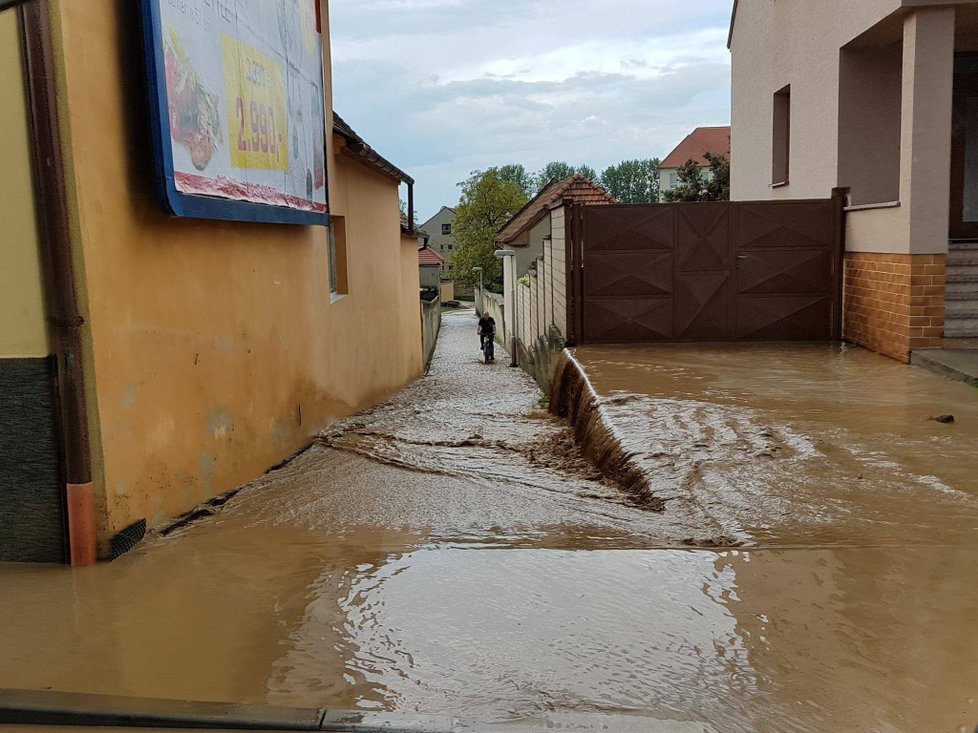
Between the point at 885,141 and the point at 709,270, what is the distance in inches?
117

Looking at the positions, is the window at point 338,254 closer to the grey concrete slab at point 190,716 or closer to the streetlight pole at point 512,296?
the grey concrete slab at point 190,716

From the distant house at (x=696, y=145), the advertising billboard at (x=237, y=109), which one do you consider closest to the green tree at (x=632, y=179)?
the distant house at (x=696, y=145)

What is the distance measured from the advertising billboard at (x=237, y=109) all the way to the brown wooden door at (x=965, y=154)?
9.00m

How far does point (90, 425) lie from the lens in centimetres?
455

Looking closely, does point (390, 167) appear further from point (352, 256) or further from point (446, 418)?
point (446, 418)

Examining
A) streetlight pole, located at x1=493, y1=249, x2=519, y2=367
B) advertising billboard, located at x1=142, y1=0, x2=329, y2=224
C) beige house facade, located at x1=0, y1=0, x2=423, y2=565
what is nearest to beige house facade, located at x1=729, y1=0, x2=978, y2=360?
advertising billboard, located at x1=142, y1=0, x2=329, y2=224

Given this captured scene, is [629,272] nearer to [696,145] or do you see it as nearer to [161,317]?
[161,317]

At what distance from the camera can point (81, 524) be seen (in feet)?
14.9

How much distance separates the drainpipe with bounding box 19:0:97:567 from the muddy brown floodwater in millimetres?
342

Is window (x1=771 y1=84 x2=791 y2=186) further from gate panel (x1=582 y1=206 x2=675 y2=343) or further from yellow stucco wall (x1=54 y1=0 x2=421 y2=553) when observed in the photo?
yellow stucco wall (x1=54 y1=0 x2=421 y2=553)

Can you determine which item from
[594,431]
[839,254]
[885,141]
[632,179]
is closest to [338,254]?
[594,431]

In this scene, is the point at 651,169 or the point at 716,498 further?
the point at 651,169

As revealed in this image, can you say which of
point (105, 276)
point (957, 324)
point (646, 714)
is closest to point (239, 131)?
point (105, 276)

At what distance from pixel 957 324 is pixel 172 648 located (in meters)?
9.10
